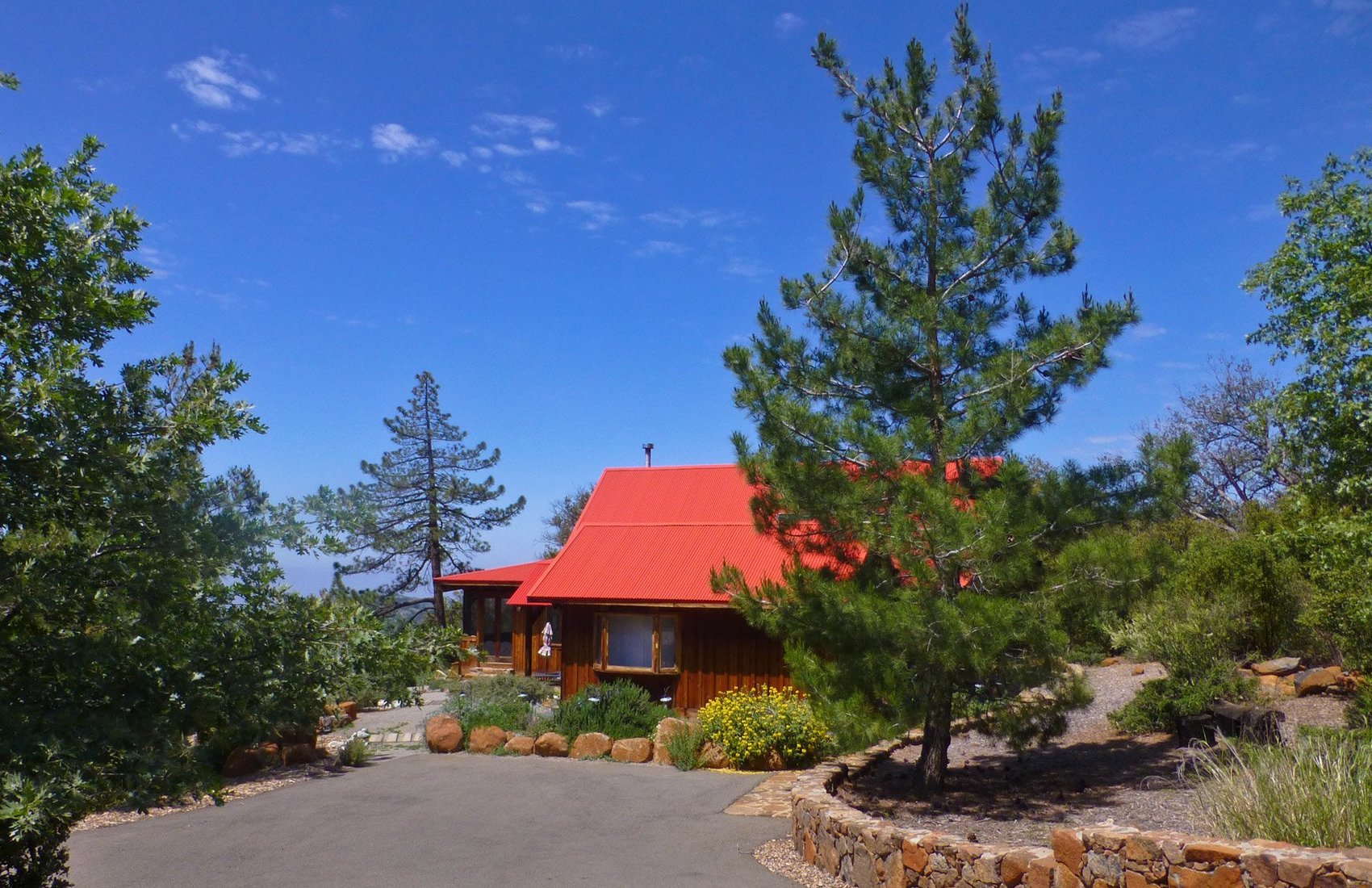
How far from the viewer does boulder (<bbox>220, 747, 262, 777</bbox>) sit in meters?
12.8

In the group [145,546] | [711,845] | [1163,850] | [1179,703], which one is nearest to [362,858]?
[711,845]

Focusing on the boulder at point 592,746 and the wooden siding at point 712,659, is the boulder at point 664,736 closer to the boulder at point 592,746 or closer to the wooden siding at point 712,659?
the boulder at point 592,746

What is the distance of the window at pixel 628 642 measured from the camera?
17.0 meters

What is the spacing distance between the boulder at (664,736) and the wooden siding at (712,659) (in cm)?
214

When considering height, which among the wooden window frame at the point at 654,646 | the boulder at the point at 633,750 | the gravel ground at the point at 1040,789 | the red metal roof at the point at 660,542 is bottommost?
the gravel ground at the point at 1040,789

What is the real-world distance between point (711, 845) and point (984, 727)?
326 cm

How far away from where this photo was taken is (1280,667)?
49.6 ft

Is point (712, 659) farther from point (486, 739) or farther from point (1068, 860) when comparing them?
point (1068, 860)

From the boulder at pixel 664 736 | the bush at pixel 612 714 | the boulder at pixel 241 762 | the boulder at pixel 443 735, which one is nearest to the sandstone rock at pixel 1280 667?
the boulder at pixel 664 736

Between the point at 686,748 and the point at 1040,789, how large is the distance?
4.74 metres

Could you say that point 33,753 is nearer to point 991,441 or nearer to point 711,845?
point 711,845

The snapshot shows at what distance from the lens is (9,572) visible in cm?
390

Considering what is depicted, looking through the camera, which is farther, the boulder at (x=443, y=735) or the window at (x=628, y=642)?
the window at (x=628, y=642)

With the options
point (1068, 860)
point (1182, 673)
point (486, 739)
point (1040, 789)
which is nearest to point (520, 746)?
point (486, 739)
